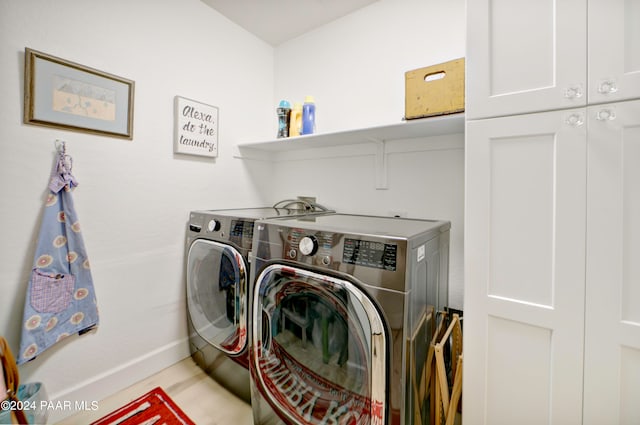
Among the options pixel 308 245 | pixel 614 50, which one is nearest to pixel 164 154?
pixel 308 245

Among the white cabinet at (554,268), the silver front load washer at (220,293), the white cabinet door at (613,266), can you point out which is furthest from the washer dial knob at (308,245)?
the white cabinet door at (613,266)

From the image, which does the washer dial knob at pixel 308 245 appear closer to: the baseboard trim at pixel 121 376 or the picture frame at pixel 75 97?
the picture frame at pixel 75 97

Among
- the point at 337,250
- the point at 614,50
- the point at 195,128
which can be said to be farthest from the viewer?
the point at 195,128

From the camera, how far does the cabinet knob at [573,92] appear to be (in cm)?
84

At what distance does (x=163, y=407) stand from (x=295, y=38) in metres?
2.88

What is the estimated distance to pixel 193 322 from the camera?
6.13 feet

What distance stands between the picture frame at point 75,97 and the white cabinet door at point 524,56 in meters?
1.84

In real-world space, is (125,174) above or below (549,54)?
below

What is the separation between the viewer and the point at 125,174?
5.31ft

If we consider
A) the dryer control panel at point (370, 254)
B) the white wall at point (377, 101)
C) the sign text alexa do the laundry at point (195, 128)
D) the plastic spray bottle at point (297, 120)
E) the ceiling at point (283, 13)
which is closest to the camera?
the dryer control panel at point (370, 254)

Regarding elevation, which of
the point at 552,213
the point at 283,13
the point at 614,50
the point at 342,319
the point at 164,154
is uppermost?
the point at 283,13

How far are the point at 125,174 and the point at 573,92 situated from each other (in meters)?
2.15

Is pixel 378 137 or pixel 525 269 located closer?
pixel 525 269

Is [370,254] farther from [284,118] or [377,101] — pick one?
[284,118]
